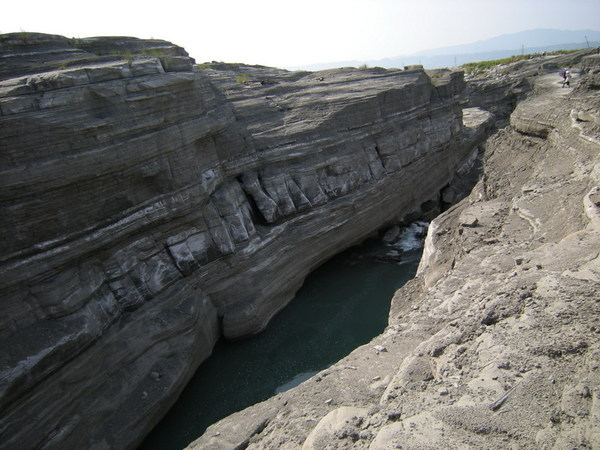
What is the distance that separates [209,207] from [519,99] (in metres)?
23.6

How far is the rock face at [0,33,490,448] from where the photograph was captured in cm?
893

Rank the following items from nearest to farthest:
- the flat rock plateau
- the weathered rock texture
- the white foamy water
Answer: the weathered rock texture < the flat rock plateau < the white foamy water

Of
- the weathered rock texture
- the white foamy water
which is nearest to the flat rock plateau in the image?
the weathered rock texture

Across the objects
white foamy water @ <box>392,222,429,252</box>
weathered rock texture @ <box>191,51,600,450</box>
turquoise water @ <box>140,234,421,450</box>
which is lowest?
turquoise water @ <box>140,234,421,450</box>

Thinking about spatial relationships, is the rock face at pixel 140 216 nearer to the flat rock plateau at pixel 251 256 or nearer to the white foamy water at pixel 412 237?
the flat rock plateau at pixel 251 256

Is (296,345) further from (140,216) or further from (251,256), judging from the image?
(140,216)

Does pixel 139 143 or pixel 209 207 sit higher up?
pixel 139 143

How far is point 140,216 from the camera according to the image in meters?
10.9

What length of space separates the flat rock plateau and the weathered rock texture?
0.03 m

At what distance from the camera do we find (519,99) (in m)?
28.3

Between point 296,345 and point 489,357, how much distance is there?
7727 millimetres

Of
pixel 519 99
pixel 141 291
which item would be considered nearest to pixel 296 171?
pixel 141 291

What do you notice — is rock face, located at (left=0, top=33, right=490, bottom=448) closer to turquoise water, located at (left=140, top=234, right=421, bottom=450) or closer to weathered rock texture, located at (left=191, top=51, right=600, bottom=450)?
turquoise water, located at (left=140, top=234, right=421, bottom=450)

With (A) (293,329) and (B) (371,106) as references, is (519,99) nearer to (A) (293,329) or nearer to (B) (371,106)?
(B) (371,106)
